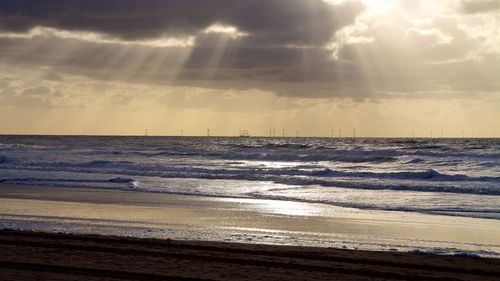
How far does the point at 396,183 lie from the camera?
3164 cm

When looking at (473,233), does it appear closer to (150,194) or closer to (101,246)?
(101,246)

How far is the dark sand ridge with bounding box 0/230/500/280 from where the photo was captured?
363 inches

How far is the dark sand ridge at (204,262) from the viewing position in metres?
9.22

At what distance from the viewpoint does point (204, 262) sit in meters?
10.2

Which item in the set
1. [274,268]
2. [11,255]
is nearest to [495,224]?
[274,268]

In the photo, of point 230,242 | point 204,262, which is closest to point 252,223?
point 230,242

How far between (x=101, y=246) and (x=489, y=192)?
19937 mm

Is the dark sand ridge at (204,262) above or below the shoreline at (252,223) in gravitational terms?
above

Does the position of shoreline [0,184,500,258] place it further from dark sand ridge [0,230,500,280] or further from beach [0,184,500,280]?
dark sand ridge [0,230,500,280]

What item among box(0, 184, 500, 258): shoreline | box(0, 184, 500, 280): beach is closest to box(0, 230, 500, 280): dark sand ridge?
box(0, 184, 500, 280): beach

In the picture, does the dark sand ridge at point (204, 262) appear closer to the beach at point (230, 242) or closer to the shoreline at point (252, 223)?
the beach at point (230, 242)

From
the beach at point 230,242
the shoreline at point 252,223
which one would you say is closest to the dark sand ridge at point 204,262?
the beach at point 230,242

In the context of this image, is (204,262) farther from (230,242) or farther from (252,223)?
(252,223)

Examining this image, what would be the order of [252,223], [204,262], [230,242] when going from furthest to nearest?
[252,223] → [230,242] → [204,262]
